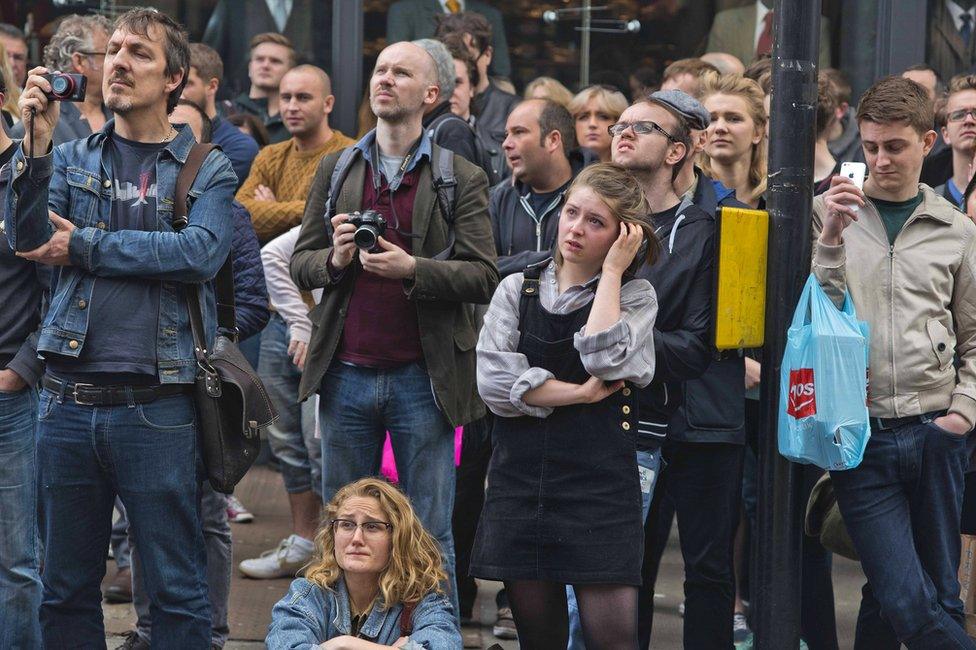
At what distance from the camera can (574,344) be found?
4414mm

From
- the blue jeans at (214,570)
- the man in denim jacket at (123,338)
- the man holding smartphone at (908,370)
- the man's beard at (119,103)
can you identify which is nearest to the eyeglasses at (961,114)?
the man holding smartphone at (908,370)

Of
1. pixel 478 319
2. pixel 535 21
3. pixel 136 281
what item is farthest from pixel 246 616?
pixel 535 21

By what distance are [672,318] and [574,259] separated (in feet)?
1.83

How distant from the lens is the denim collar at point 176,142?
4668 millimetres

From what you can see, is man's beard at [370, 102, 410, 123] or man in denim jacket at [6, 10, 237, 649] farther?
man's beard at [370, 102, 410, 123]

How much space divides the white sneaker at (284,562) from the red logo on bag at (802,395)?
2.84 meters

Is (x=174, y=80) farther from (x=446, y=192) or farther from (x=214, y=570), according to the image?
(x=214, y=570)

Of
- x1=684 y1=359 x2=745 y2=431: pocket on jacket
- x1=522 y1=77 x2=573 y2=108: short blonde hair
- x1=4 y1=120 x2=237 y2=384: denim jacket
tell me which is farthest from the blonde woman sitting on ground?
x1=522 y1=77 x2=573 y2=108: short blonde hair

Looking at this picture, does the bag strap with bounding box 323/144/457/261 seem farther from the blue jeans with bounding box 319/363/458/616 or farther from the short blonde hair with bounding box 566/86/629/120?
the short blonde hair with bounding box 566/86/629/120

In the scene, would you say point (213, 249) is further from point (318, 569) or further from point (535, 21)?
point (535, 21)

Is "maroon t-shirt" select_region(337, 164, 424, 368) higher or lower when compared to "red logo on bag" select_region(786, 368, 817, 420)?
higher

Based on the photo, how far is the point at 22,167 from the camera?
4371mm

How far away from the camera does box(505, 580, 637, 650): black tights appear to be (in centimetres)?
442

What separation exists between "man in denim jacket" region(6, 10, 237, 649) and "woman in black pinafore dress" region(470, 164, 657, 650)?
0.92m
